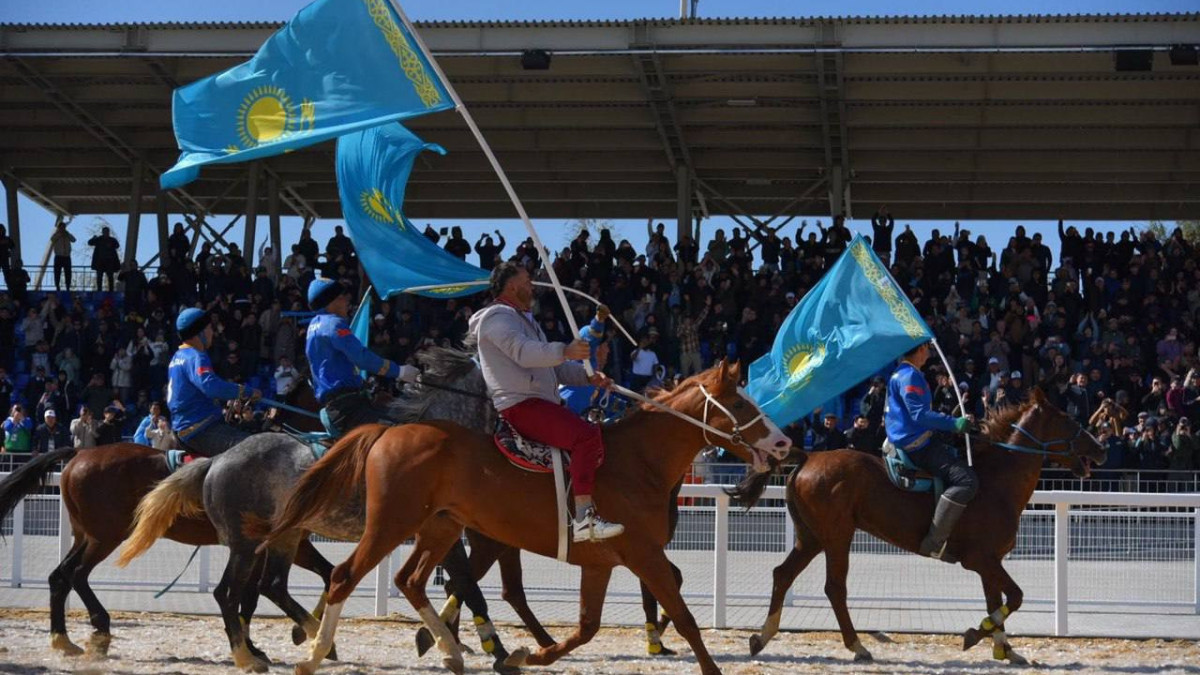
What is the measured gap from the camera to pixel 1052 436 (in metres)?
11.2

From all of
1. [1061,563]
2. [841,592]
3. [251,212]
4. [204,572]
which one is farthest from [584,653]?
[251,212]

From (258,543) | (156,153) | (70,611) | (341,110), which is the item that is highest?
(156,153)

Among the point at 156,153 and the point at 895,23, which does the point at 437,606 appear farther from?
the point at 156,153

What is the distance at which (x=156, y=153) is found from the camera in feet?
95.7

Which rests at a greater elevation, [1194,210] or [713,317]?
[1194,210]

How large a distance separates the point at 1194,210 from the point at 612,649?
22691 millimetres

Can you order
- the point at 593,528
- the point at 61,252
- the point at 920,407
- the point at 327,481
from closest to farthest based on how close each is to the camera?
the point at 593,528 < the point at 327,481 < the point at 920,407 < the point at 61,252

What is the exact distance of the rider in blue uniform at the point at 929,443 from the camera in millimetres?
10641

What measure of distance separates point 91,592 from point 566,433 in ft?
12.9

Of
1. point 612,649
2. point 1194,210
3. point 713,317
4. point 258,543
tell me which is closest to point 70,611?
point 258,543

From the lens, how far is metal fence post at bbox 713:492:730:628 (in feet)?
39.7

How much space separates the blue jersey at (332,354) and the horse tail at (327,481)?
127 centimetres

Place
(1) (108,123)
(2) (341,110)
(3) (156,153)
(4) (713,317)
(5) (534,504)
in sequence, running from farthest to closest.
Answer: (3) (156,153)
(1) (108,123)
(4) (713,317)
(2) (341,110)
(5) (534,504)

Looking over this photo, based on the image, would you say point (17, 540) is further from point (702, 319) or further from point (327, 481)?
point (702, 319)
